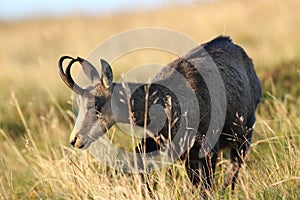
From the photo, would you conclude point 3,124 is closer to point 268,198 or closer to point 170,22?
point 268,198

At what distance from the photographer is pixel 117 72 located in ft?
30.1

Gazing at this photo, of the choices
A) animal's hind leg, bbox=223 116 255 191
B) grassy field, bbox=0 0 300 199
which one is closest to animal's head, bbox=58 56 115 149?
grassy field, bbox=0 0 300 199

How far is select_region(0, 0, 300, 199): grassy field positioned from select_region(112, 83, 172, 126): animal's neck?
427mm

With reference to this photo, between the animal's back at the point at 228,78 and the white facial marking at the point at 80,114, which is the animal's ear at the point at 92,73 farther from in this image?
the animal's back at the point at 228,78

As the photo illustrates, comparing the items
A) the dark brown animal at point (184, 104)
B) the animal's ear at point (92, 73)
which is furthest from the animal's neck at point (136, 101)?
the animal's ear at point (92, 73)

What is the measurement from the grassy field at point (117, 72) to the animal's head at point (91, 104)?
222mm

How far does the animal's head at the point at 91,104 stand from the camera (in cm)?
420

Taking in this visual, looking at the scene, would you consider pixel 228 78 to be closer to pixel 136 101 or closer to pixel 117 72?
pixel 136 101

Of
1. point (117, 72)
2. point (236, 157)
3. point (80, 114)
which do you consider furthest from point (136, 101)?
point (117, 72)

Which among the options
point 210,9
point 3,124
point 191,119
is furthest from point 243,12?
point 191,119

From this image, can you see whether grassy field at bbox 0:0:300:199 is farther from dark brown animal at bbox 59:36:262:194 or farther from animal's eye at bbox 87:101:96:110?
animal's eye at bbox 87:101:96:110

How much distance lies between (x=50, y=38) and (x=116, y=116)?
9.68 m

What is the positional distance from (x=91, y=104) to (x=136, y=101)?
38cm

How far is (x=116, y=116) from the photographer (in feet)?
14.5
